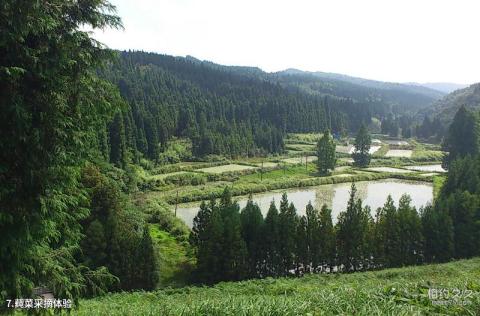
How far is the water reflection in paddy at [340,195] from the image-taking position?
172ft

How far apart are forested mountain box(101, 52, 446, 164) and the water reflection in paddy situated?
1773 cm

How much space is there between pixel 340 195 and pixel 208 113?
71993 mm

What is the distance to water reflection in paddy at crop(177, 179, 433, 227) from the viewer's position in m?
52.3

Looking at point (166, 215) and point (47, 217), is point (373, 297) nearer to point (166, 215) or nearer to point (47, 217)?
point (47, 217)

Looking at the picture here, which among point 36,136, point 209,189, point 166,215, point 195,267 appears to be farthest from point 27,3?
point 209,189

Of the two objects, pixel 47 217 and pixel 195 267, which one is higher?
pixel 47 217

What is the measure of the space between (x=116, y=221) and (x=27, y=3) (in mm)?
22609

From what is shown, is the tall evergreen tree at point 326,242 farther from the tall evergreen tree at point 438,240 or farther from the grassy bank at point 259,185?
the grassy bank at point 259,185

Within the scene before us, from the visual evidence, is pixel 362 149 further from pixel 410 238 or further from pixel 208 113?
pixel 410 238

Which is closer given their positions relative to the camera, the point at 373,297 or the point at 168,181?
the point at 373,297

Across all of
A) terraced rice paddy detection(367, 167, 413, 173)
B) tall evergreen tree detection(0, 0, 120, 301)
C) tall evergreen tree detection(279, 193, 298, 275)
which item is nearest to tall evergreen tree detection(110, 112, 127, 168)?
tall evergreen tree detection(279, 193, 298, 275)

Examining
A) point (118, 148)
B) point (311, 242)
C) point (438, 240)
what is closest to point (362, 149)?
point (118, 148)

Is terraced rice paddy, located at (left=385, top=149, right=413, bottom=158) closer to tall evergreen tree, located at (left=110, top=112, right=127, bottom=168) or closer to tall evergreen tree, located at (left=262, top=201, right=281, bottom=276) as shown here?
tall evergreen tree, located at (left=110, top=112, right=127, bottom=168)

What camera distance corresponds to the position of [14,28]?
771cm
